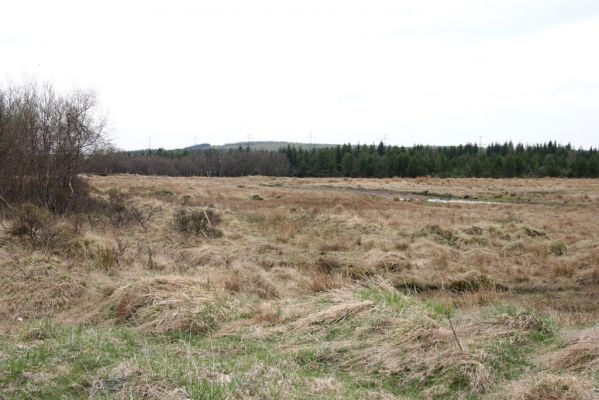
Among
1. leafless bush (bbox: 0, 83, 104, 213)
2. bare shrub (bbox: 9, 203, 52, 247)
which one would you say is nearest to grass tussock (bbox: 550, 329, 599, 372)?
bare shrub (bbox: 9, 203, 52, 247)

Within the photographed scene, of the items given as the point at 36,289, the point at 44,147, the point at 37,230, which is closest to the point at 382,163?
the point at 44,147

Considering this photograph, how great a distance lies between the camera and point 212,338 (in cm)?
575

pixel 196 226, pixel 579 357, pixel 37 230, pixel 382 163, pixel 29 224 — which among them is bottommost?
pixel 196 226

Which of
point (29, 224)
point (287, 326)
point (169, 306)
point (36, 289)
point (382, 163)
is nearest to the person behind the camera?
point (287, 326)

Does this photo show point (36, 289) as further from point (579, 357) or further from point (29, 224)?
point (579, 357)

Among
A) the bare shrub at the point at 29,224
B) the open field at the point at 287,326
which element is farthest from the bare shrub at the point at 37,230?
the open field at the point at 287,326

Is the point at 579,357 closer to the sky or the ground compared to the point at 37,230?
closer to the ground

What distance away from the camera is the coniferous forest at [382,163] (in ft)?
257

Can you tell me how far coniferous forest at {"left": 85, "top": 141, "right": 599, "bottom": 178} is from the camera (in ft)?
257

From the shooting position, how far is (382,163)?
283ft

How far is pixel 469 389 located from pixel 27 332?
4.74 metres

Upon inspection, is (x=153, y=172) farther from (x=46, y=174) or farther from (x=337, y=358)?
(x=337, y=358)

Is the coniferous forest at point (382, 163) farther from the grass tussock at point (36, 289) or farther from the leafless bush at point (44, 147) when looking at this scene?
the grass tussock at point (36, 289)

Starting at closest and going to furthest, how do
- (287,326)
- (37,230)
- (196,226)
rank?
1. (287,326)
2. (37,230)
3. (196,226)
